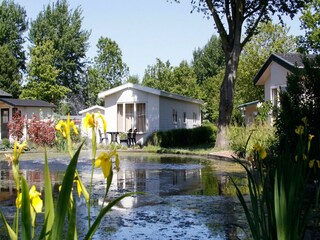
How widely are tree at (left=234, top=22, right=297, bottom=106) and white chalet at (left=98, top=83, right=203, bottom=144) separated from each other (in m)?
13.6

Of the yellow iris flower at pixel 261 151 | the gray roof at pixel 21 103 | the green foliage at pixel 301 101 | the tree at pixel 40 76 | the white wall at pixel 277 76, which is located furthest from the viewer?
the tree at pixel 40 76

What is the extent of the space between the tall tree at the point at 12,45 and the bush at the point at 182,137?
26.8m

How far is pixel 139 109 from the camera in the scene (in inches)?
1165

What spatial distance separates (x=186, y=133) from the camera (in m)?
29.7

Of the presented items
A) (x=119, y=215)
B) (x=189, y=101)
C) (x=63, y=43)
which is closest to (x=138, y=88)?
(x=189, y=101)

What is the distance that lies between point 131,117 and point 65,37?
31.5 meters

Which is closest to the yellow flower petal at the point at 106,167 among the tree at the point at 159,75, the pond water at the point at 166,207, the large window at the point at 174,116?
the pond water at the point at 166,207

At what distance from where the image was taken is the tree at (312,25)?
36500 millimetres

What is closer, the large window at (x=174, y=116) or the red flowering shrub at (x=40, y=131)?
the red flowering shrub at (x=40, y=131)

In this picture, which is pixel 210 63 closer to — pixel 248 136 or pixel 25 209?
pixel 248 136

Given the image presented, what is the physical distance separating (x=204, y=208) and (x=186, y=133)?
21905 millimetres

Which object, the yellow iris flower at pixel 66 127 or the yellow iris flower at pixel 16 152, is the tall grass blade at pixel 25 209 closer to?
the yellow iris flower at pixel 16 152

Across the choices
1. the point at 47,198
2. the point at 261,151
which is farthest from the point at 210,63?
the point at 47,198

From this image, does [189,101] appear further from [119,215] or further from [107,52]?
[119,215]
